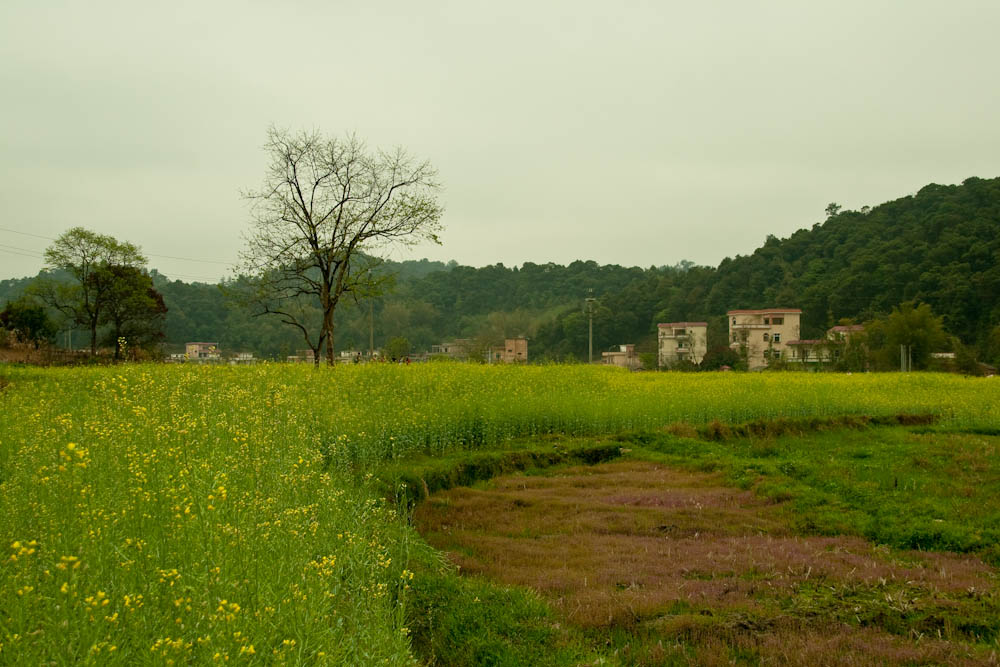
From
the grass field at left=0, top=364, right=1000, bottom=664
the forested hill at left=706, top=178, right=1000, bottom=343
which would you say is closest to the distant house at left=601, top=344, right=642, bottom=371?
the forested hill at left=706, top=178, right=1000, bottom=343

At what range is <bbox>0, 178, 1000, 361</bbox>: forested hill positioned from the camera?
133 ft

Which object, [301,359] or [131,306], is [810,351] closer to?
[301,359]

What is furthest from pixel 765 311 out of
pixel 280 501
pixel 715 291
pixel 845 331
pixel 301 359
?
pixel 280 501

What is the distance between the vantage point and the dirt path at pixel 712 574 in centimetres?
505

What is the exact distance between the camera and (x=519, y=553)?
730cm

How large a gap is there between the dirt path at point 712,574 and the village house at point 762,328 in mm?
45345

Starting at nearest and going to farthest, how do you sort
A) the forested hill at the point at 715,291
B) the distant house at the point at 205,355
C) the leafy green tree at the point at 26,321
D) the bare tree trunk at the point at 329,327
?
the distant house at the point at 205,355
the bare tree trunk at the point at 329,327
the leafy green tree at the point at 26,321
the forested hill at the point at 715,291

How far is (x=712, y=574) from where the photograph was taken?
6.57m

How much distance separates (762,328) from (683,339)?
20.8ft

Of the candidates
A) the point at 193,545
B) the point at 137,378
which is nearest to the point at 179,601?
the point at 193,545

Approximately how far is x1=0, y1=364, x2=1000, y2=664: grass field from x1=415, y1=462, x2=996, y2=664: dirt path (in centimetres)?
60

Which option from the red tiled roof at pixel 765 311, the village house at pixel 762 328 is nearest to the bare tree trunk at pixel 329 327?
the village house at pixel 762 328

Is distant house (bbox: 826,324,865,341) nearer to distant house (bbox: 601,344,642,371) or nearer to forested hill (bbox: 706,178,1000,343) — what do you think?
forested hill (bbox: 706,178,1000,343)

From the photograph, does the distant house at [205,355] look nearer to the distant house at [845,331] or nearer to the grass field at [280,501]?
the grass field at [280,501]
